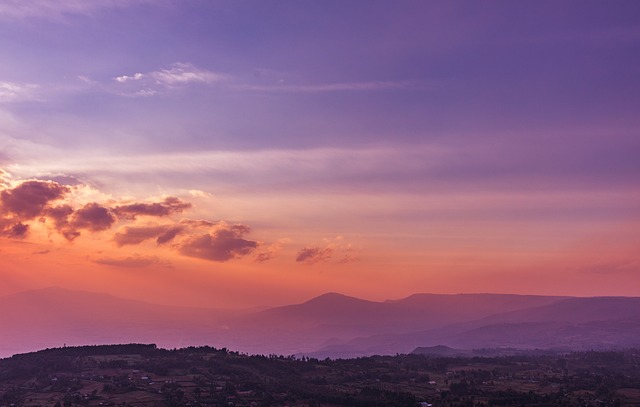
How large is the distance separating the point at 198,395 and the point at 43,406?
45250 mm

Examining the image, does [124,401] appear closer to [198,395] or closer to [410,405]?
[198,395]

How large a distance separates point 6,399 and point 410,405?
12573 centimetres

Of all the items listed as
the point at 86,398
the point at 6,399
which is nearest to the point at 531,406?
the point at 86,398

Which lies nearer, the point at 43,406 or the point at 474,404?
the point at 43,406

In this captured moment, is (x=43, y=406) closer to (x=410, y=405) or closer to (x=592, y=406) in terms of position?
(x=410, y=405)

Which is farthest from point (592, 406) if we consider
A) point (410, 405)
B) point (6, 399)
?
point (6, 399)

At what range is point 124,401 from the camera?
621 ft

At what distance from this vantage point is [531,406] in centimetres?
19762

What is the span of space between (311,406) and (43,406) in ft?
260

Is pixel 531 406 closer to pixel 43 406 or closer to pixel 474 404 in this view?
pixel 474 404

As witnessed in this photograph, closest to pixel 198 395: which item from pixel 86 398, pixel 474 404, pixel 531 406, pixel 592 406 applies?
pixel 86 398

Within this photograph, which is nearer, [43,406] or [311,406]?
[43,406]

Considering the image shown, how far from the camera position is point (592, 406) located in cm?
19788

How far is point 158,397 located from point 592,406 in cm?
13721
